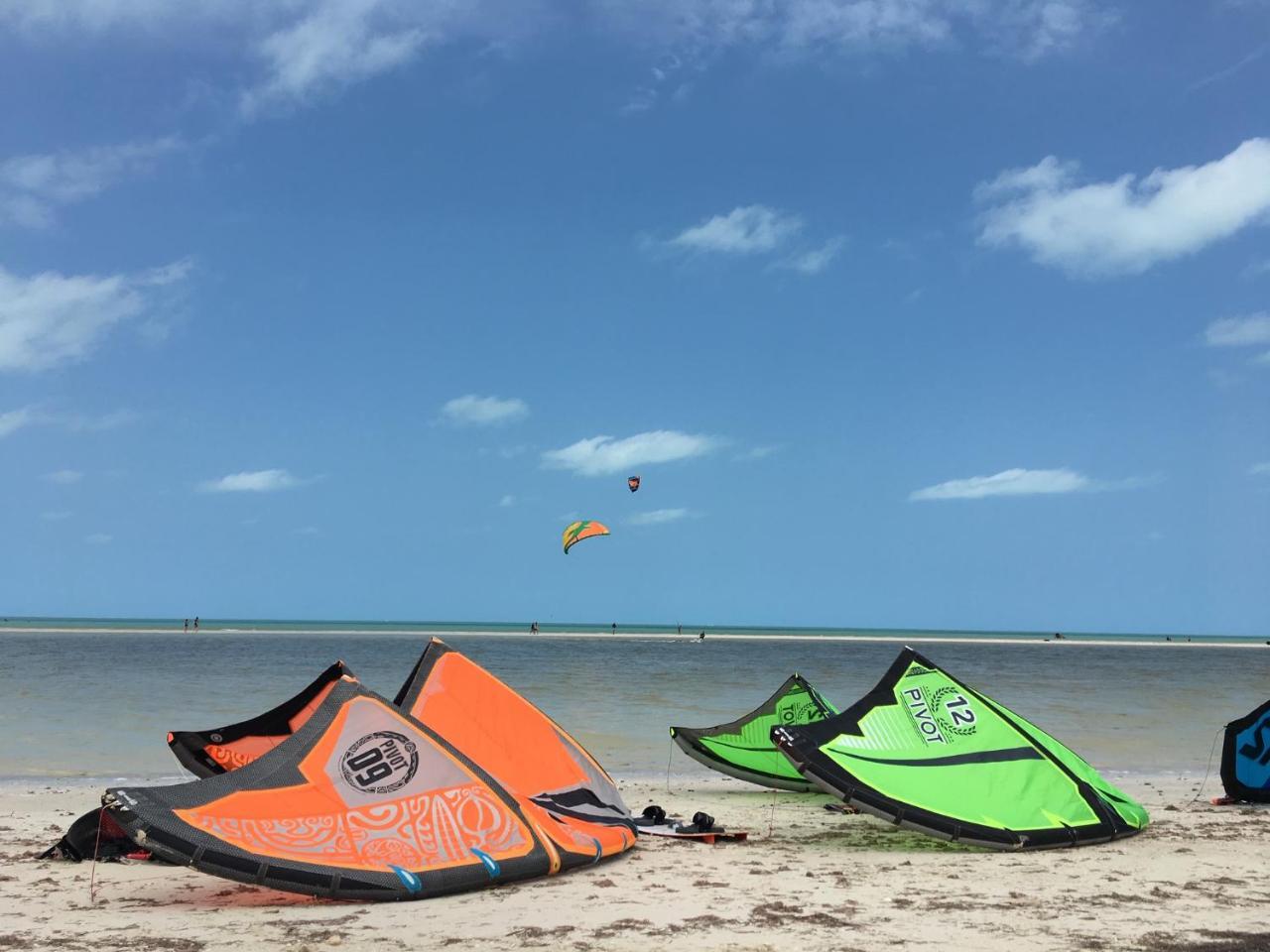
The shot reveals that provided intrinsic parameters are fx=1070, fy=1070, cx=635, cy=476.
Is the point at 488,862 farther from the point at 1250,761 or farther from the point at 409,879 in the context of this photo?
the point at 1250,761

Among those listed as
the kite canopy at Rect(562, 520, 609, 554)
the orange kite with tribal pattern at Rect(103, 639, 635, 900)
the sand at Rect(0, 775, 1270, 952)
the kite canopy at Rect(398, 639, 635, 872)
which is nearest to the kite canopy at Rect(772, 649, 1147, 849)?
the sand at Rect(0, 775, 1270, 952)

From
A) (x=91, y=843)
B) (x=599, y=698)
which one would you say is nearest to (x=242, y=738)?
(x=91, y=843)

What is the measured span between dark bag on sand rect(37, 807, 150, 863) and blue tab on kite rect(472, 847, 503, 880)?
9.55 feet

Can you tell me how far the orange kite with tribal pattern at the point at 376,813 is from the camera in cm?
626

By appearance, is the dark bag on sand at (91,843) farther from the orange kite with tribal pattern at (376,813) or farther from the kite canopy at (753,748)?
the kite canopy at (753,748)

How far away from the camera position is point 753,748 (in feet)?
40.4

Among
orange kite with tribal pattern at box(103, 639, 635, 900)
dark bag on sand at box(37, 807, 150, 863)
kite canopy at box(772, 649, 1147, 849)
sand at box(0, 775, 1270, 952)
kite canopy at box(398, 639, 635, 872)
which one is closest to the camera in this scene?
sand at box(0, 775, 1270, 952)

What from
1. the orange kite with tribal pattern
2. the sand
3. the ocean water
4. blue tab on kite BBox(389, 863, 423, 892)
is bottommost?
the ocean water

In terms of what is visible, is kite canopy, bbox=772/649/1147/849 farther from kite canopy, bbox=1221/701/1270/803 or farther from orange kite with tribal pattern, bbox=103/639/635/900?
kite canopy, bbox=1221/701/1270/803

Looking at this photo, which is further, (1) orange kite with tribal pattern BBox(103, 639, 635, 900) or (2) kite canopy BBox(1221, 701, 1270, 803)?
(2) kite canopy BBox(1221, 701, 1270, 803)

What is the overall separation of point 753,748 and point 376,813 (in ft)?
20.5

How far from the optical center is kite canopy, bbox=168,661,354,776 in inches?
377

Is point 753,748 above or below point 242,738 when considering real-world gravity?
below

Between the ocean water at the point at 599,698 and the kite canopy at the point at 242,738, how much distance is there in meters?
4.31
